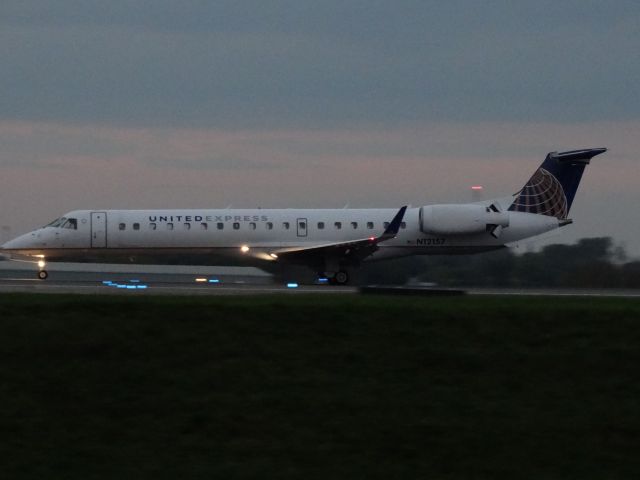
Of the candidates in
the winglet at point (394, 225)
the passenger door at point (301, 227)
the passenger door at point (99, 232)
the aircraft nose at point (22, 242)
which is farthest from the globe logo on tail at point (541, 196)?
the aircraft nose at point (22, 242)

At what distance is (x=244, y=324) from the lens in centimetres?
1848

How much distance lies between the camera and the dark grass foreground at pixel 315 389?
45.9ft

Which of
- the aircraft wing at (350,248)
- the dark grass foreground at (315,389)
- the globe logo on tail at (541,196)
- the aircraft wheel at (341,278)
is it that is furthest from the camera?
the globe logo on tail at (541,196)

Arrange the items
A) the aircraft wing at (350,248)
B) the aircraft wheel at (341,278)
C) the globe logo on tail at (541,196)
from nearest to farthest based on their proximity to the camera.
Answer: the aircraft wing at (350,248) → the aircraft wheel at (341,278) → the globe logo on tail at (541,196)

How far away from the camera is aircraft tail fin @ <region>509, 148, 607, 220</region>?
42.3 meters

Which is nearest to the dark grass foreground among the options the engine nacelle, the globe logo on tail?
the engine nacelle

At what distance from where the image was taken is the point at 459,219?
40.5 m

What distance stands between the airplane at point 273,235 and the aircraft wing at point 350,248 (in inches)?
1.5

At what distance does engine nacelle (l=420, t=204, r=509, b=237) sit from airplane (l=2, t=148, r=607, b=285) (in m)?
0.04

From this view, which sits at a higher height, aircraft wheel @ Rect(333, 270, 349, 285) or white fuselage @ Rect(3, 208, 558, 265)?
white fuselage @ Rect(3, 208, 558, 265)

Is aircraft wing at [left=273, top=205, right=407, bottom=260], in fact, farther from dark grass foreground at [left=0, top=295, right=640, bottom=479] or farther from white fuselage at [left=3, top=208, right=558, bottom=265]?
dark grass foreground at [left=0, top=295, right=640, bottom=479]

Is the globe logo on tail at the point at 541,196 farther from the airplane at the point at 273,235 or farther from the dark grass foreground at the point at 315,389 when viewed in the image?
the dark grass foreground at the point at 315,389

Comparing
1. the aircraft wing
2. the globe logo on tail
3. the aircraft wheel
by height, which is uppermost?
the globe logo on tail

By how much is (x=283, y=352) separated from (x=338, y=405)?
218cm
